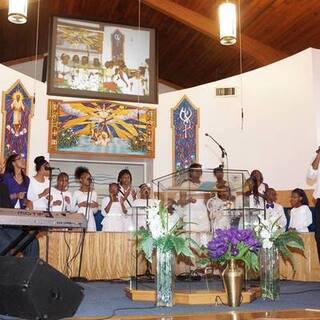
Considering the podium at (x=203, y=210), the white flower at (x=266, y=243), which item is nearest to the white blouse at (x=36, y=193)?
the podium at (x=203, y=210)

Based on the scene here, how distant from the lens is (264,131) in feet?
26.4

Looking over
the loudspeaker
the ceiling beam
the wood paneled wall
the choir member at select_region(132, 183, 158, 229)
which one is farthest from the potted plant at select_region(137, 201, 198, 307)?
the ceiling beam

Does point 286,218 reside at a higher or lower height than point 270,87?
lower

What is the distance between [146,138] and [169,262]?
195 inches

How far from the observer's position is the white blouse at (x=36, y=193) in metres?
5.98

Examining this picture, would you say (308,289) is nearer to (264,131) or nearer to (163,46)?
(264,131)

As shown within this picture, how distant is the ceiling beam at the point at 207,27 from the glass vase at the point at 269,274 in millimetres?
5092

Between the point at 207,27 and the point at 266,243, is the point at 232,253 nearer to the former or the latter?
the point at 266,243

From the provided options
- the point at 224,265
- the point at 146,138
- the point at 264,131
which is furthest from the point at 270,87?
the point at 224,265

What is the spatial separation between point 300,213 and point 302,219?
3.3 inches

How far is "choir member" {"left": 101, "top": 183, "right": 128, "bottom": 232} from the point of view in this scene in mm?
6664

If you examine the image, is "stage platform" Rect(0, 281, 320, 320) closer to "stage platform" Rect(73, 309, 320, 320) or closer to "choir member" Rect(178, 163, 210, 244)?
"stage platform" Rect(73, 309, 320, 320)

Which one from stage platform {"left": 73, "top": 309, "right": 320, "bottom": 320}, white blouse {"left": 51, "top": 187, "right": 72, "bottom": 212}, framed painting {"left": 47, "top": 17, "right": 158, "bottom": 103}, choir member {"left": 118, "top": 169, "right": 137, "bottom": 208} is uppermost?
framed painting {"left": 47, "top": 17, "right": 158, "bottom": 103}

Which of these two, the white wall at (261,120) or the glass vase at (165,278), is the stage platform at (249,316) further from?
the white wall at (261,120)
